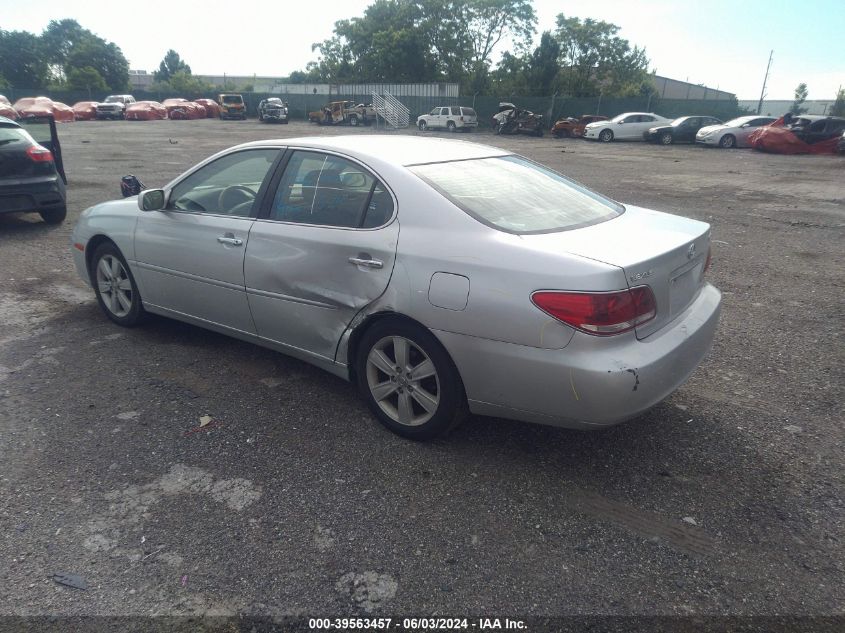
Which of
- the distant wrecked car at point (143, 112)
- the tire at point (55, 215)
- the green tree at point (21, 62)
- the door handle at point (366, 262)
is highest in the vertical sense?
the green tree at point (21, 62)

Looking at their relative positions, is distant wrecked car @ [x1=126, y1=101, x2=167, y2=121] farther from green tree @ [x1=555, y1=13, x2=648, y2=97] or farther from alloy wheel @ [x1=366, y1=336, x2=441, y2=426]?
alloy wheel @ [x1=366, y1=336, x2=441, y2=426]

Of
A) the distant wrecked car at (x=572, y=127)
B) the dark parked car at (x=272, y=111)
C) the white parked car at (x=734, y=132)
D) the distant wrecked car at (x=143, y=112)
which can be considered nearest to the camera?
the white parked car at (x=734, y=132)

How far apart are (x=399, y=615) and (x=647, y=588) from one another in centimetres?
94

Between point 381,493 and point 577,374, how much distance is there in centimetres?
107

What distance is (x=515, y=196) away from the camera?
346cm

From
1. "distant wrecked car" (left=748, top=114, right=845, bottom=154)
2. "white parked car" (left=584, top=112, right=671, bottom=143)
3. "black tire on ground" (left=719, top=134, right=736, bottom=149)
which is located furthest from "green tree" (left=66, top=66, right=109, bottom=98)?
"distant wrecked car" (left=748, top=114, right=845, bottom=154)

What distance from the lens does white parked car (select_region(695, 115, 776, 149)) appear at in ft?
88.6

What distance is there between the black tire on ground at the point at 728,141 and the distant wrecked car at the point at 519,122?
10734mm

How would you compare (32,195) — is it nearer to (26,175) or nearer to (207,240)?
(26,175)

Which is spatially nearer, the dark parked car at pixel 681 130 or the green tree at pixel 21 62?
the dark parked car at pixel 681 130

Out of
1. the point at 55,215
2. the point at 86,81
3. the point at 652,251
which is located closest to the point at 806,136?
the point at 55,215

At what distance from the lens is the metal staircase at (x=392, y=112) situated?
44.2m

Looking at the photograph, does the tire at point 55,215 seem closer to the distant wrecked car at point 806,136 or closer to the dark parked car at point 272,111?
the distant wrecked car at point 806,136

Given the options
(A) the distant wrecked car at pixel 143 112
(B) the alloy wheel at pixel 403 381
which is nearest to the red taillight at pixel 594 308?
(B) the alloy wheel at pixel 403 381
